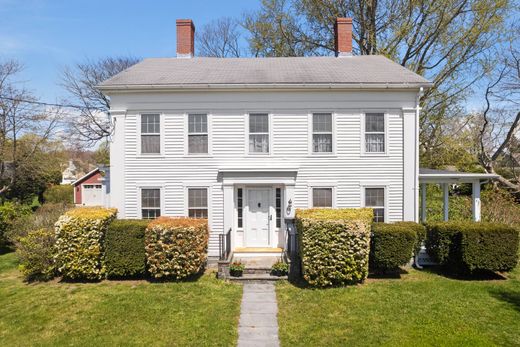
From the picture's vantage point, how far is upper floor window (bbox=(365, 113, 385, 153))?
12.5 metres

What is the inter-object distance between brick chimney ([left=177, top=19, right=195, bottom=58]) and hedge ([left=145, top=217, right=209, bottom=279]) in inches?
368

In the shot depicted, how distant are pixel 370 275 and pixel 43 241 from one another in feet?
34.1

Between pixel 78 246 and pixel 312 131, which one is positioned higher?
pixel 312 131

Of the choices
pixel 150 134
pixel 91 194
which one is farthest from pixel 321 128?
pixel 91 194

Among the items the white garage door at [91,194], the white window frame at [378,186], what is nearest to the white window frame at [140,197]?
the white window frame at [378,186]

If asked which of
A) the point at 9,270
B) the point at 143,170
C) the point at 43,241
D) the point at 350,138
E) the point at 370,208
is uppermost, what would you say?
the point at 350,138

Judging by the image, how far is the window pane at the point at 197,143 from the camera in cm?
1252

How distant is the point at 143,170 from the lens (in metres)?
12.5

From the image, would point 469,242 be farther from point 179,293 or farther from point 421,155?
point 421,155

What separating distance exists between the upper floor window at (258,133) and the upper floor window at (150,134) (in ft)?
11.3

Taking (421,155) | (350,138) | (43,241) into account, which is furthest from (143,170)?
(421,155)

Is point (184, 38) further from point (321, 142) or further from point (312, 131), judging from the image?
point (321, 142)

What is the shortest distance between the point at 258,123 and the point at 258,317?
7025 mm

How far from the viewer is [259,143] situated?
1255 centimetres
